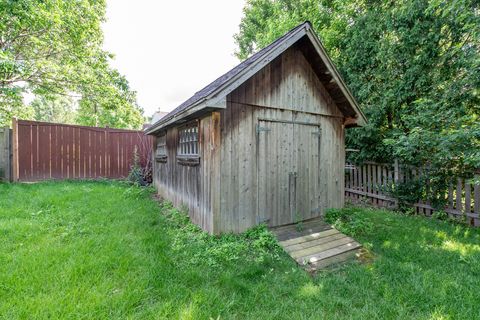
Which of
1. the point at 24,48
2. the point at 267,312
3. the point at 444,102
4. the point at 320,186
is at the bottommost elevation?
the point at 267,312

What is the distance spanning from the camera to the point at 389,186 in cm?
641

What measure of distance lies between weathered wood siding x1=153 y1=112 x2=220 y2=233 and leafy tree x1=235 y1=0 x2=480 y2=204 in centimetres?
384

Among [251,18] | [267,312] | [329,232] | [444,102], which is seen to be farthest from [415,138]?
[251,18]

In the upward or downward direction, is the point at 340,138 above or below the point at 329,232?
above

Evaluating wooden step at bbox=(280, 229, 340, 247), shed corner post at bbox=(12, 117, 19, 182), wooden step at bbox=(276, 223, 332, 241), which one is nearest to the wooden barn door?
wooden step at bbox=(276, 223, 332, 241)

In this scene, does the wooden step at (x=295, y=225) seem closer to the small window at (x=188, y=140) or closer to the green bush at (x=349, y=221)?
the green bush at (x=349, y=221)

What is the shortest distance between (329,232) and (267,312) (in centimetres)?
259

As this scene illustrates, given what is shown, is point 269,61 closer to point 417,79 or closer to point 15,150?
point 417,79

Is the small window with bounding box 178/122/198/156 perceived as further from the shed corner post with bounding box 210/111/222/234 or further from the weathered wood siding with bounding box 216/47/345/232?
the weathered wood siding with bounding box 216/47/345/232

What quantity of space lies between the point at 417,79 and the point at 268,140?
453cm

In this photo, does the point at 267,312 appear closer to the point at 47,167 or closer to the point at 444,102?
the point at 444,102

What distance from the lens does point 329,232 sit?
452cm

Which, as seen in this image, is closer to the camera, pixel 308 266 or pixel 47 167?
pixel 308 266

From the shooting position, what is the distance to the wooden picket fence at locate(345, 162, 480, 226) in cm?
497
